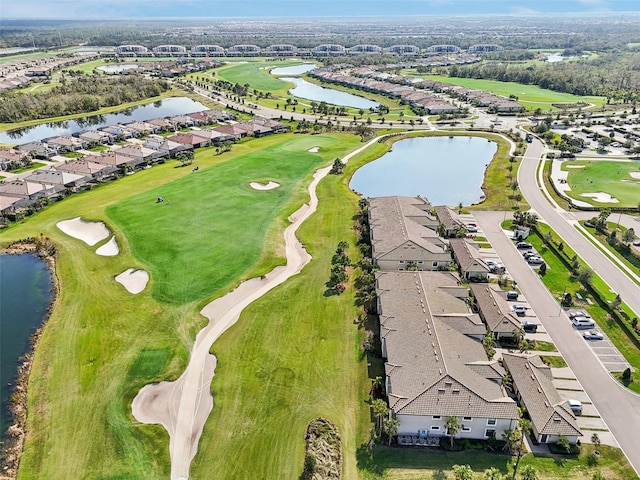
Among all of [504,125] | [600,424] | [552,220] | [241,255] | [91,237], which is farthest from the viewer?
[504,125]

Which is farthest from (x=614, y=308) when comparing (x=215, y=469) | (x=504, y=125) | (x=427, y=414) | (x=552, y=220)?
(x=504, y=125)

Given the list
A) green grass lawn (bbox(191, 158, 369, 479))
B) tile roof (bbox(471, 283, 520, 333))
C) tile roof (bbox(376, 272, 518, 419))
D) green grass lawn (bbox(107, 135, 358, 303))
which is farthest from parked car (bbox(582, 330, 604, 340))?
green grass lawn (bbox(107, 135, 358, 303))

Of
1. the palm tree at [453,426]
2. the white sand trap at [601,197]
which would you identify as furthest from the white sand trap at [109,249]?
the white sand trap at [601,197]

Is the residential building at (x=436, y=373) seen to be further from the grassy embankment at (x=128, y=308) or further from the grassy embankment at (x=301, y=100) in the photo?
the grassy embankment at (x=301, y=100)

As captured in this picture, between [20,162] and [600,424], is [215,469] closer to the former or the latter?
[600,424]

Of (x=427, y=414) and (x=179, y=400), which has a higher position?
(x=427, y=414)

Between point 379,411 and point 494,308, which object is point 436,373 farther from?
point 494,308
